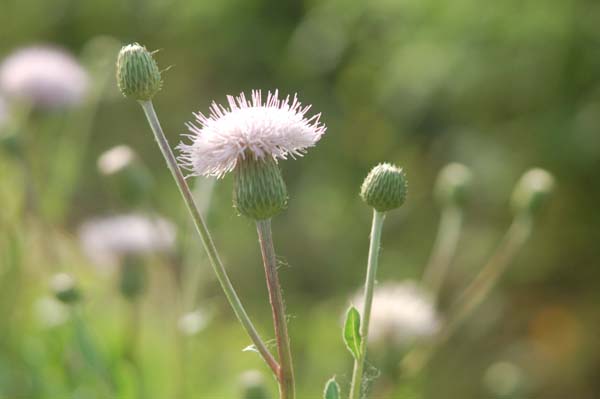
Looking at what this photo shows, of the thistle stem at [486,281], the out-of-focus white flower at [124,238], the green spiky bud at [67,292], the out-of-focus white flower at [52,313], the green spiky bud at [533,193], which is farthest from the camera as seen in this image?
the out-of-focus white flower at [124,238]

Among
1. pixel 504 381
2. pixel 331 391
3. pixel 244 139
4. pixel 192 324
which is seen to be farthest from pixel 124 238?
pixel 331 391

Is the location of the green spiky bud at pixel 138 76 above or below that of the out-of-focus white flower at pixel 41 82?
below

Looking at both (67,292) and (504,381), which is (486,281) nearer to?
(504,381)

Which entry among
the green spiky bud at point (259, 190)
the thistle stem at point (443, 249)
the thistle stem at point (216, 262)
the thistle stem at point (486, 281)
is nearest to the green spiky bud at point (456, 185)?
the thistle stem at point (443, 249)

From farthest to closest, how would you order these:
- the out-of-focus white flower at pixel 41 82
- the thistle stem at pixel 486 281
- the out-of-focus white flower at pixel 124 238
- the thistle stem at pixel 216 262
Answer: the out-of-focus white flower at pixel 41 82 < the out-of-focus white flower at pixel 124 238 < the thistle stem at pixel 486 281 < the thistle stem at pixel 216 262

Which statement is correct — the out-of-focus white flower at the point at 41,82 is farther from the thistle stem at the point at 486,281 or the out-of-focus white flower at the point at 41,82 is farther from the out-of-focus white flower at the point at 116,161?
the thistle stem at the point at 486,281

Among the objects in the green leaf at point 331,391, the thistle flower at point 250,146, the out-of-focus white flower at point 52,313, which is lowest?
the green leaf at point 331,391

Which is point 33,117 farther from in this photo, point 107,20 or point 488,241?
point 107,20
